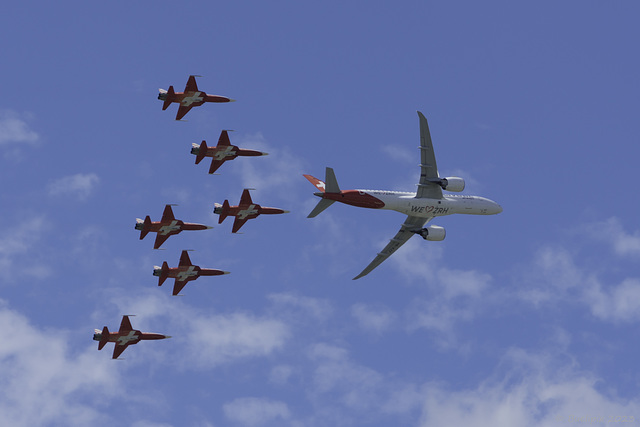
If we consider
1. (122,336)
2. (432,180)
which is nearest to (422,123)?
(432,180)

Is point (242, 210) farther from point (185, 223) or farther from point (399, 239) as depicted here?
point (399, 239)

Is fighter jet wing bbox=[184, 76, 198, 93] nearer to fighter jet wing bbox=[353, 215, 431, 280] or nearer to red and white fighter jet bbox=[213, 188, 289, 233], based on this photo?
red and white fighter jet bbox=[213, 188, 289, 233]

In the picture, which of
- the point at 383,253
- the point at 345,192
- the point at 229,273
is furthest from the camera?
the point at 383,253

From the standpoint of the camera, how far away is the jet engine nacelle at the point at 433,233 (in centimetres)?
13725

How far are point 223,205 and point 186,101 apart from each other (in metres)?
12.1

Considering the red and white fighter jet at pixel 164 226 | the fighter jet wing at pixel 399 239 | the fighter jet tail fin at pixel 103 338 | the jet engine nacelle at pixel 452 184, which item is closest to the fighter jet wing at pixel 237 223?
the red and white fighter jet at pixel 164 226

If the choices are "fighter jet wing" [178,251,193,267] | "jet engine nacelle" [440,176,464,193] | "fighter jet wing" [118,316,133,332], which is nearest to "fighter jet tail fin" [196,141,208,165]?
"fighter jet wing" [178,251,193,267]

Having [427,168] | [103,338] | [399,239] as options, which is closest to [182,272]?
[103,338]

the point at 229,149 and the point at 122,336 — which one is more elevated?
the point at 229,149

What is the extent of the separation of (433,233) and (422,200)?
306 inches

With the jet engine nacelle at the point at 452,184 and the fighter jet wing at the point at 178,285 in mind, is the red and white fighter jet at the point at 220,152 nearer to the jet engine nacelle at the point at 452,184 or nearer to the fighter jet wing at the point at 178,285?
the fighter jet wing at the point at 178,285

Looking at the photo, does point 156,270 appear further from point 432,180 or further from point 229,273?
point 432,180

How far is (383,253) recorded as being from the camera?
14375 centimetres

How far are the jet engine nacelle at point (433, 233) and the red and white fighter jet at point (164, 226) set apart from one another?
89.5 ft
